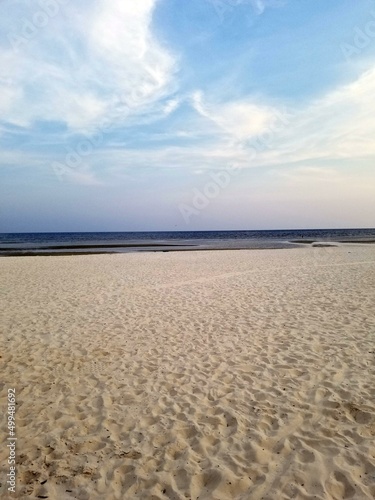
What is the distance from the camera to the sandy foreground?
3.23 metres

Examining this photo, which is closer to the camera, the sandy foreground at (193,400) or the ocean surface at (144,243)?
the sandy foreground at (193,400)

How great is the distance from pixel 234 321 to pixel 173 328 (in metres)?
1.65

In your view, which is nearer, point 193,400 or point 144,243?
point 193,400

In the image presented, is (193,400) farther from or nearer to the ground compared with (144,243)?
nearer to the ground

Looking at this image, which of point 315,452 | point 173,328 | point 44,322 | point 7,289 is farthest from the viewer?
point 7,289

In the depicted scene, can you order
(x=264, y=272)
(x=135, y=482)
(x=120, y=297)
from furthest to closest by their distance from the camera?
(x=264, y=272) < (x=120, y=297) < (x=135, y=482)

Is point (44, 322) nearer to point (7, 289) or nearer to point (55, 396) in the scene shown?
point (55, 396)

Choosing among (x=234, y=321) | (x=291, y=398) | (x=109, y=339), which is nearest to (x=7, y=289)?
(x=109, y=339)

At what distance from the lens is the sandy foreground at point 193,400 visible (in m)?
3.23

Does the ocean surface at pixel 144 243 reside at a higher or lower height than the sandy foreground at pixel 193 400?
higher

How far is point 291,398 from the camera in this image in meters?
4.61

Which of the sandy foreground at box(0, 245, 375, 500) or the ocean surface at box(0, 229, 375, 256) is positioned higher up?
the ocean surface at box(0, 229, 375, 256)

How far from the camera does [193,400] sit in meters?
4.66

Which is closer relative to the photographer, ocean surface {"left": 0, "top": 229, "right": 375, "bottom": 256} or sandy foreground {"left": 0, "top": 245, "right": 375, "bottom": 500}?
sandy foreground {"left": 0, "top": 245, "right": 375, "bottom": 500}
